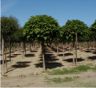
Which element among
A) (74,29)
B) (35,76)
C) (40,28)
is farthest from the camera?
(74,29)

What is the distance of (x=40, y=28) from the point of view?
75.7 ft

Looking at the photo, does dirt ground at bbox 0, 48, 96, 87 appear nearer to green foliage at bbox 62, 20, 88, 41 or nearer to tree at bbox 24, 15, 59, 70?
green foliage at bbox 62, 20, 88, 41

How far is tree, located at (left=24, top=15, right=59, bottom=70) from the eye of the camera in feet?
75.5

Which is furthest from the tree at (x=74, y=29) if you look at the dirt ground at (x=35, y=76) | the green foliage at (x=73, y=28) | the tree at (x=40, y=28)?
the tree at (x=40, y=28)

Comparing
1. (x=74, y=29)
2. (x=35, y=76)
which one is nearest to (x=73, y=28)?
(x=74, y=29)

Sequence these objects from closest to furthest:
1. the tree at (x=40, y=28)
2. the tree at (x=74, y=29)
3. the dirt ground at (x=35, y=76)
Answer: the dirt ground at (x=35, y=76), the tree at (x=40, y=28), the tree at (x=74, y=29)

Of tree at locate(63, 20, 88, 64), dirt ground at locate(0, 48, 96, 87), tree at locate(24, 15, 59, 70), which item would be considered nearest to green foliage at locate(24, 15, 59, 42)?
tree at locate(24, 15, 59, 70)

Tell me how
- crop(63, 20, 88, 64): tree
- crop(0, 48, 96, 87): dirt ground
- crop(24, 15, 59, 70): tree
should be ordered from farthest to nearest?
crop(63, 20, 88, 64): tree
crop(24, 15, 59, 70): tree
crop(0, 48, 96, 87): dirt ground

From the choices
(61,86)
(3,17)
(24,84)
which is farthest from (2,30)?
(61,86)

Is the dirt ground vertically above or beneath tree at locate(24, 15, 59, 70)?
beneath

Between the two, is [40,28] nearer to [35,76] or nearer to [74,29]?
[35,76]

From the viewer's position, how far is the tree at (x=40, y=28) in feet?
75.5

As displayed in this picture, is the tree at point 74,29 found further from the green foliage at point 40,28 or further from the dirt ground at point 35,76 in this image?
the green foliage at point 40,28

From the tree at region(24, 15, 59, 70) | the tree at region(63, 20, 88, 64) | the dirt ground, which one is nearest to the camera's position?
the dirt ground
